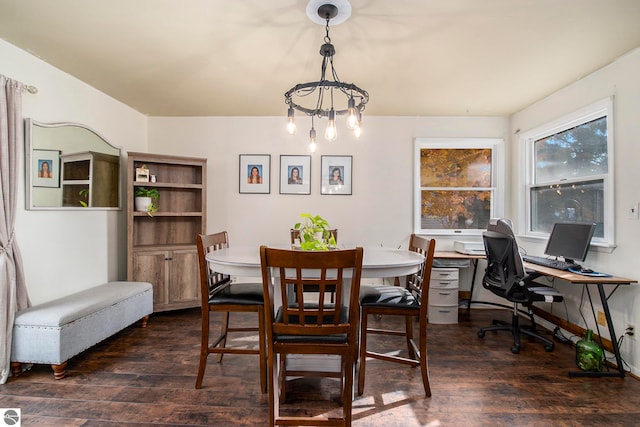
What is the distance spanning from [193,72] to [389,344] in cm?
298

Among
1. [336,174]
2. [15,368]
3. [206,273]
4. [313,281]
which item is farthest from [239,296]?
[336,174]

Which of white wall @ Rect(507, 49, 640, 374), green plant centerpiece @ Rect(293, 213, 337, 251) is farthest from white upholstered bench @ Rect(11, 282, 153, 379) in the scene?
white wall @ Rect(507, 49, 640, 374)

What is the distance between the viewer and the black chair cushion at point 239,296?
2080mm

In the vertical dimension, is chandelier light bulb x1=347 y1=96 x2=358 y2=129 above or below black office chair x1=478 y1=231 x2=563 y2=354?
above

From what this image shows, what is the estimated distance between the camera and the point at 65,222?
2.78 metres

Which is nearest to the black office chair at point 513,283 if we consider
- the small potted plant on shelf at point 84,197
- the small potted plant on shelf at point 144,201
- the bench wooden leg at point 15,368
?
the small potted plant on shelf at point 144,201

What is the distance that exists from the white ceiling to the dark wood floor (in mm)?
2412

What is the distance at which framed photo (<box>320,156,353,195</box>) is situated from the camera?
399 cm

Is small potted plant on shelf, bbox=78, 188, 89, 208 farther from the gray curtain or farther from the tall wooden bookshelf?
the gray curtain

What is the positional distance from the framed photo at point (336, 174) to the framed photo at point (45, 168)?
8.69 ft

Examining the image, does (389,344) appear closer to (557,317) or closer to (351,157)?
(557,317)

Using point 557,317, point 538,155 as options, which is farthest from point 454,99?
point 557,317

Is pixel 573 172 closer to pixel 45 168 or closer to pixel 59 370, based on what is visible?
pixel 59 370

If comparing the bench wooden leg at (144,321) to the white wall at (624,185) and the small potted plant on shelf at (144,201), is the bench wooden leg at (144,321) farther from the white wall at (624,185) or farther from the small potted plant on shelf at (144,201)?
the white wall at (624,185)
